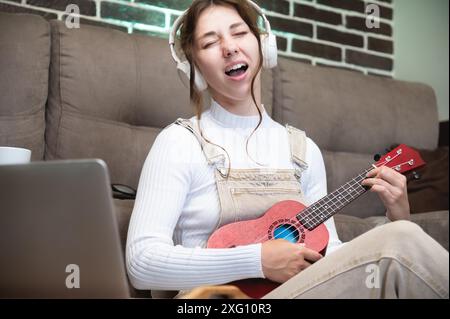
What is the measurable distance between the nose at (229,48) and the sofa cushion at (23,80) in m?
0.47

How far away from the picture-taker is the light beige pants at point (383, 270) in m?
0.74

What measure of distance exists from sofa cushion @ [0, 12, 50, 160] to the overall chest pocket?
49 cm

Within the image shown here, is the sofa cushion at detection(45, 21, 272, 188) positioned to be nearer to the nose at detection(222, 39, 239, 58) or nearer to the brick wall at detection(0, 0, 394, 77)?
the nose at detection(222, 39, 239, 58)

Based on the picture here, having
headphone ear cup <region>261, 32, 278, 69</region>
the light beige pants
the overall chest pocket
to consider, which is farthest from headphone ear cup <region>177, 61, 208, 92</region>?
the light beige pants

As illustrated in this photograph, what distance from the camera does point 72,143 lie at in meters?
1.35

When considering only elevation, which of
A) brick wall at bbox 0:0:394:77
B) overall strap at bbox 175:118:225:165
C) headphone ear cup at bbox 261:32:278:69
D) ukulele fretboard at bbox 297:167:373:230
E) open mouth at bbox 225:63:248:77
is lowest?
ukulele fretboard at bbox 297:167:373:230

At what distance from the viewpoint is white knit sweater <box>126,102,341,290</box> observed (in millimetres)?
958

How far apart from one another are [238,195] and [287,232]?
10 cm

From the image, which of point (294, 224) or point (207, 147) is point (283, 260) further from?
point (207, 147)

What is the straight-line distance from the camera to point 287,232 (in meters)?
1.07

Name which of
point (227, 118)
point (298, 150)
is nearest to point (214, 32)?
point (227, 118)

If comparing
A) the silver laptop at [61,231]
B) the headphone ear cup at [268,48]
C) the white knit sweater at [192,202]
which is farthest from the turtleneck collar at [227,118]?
the silver laptop at [61,231]

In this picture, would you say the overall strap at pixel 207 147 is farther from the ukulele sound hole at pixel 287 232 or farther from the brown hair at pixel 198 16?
the ukulele sound hole at pixel 287 232
